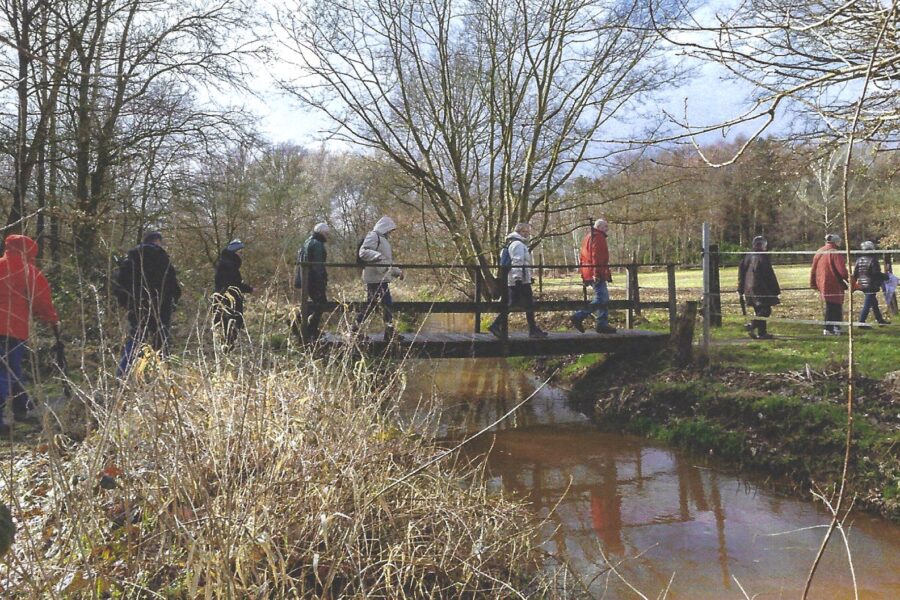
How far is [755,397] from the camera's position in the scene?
21.3ft

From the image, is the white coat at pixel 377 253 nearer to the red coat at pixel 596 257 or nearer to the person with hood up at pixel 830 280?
the red coat at pixel 596 257

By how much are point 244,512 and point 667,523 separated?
139 inches

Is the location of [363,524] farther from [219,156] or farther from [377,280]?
[219,156]

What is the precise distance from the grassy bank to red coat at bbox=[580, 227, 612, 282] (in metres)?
5.54

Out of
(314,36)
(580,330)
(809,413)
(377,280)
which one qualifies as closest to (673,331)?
(580,330)

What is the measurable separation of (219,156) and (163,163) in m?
1.12

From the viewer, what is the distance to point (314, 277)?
7.50 meters

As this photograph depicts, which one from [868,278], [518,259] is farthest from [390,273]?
[868,278]

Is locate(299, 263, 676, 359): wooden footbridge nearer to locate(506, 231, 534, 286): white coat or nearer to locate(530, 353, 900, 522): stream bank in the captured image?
locate(506, 231, 534, 286): white coat

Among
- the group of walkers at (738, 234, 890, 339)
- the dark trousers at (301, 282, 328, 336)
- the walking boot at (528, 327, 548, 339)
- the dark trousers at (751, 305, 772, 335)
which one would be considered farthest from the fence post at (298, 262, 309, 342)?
the dark trousers at (751, 305, 772, 335)

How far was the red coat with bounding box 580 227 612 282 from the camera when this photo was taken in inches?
344

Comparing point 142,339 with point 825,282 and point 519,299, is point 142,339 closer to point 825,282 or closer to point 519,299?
point 519,299

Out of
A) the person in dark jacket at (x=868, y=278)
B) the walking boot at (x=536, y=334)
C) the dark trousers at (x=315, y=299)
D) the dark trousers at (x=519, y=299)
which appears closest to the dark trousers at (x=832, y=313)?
the person in dark jacket at (x=868, y=278)

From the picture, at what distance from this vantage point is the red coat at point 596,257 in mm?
8734
